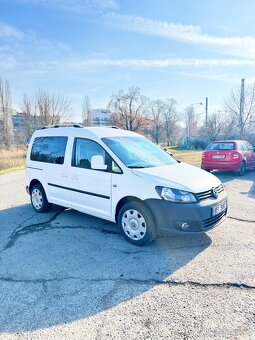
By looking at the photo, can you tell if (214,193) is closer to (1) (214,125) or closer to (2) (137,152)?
(2) (137,152)

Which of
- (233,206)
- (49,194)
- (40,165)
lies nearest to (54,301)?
(49,194)

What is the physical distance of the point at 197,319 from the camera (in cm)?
247

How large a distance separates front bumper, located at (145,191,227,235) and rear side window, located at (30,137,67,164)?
234cm

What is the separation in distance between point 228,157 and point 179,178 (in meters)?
7.40

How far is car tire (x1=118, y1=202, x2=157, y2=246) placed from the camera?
387 centimetres

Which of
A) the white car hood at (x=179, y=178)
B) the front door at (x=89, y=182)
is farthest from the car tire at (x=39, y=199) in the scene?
the white car hood at (x=179, y=178)

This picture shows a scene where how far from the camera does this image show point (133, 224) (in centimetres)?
405

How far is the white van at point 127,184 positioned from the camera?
3.73 meters

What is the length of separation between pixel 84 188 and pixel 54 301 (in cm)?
219

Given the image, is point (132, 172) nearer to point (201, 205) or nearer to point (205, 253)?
point (201, 205)

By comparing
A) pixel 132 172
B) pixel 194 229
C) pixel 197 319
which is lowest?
Result: pixel 197 319

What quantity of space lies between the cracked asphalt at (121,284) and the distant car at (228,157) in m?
5.96

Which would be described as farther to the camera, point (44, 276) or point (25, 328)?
point (44, 276)

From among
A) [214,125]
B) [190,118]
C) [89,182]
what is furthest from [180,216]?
[190,118]
